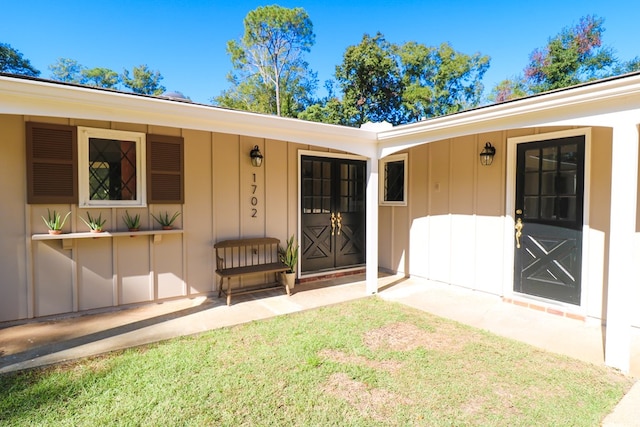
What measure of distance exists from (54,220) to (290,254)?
9.27 feet

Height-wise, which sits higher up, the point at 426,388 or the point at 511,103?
the point at 511,103

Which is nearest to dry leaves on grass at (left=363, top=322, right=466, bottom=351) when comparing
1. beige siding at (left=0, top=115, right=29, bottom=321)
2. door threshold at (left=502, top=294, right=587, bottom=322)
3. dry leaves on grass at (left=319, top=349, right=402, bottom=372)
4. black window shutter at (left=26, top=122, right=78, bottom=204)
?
dry leaves on grass at (left=319, top=349, right=402, bottom=372)

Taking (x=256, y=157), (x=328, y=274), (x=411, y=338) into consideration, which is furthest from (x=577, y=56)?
(x=411, y=338)

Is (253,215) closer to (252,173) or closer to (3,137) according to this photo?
(252,173)

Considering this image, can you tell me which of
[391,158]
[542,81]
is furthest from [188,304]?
[542,81]

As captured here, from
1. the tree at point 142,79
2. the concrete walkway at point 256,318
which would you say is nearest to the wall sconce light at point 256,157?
the concrete walkway at point 256,318

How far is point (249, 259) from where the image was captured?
4770 millimetres

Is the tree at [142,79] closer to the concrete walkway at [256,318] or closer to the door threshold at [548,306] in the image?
the concrete walkway at [256,318]

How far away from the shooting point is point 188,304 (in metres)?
4.14

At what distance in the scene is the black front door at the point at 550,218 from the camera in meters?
3.69

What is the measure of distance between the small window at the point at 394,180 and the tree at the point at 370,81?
988cm

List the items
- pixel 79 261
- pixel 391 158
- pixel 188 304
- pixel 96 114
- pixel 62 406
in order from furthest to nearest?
pixel 391 158 → pixel 188 304 → pixel 79 261 → pixel 96 114 → pixel 62 406

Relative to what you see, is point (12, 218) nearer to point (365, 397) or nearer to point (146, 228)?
point (146, 228)

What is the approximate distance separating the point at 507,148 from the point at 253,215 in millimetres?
3499
